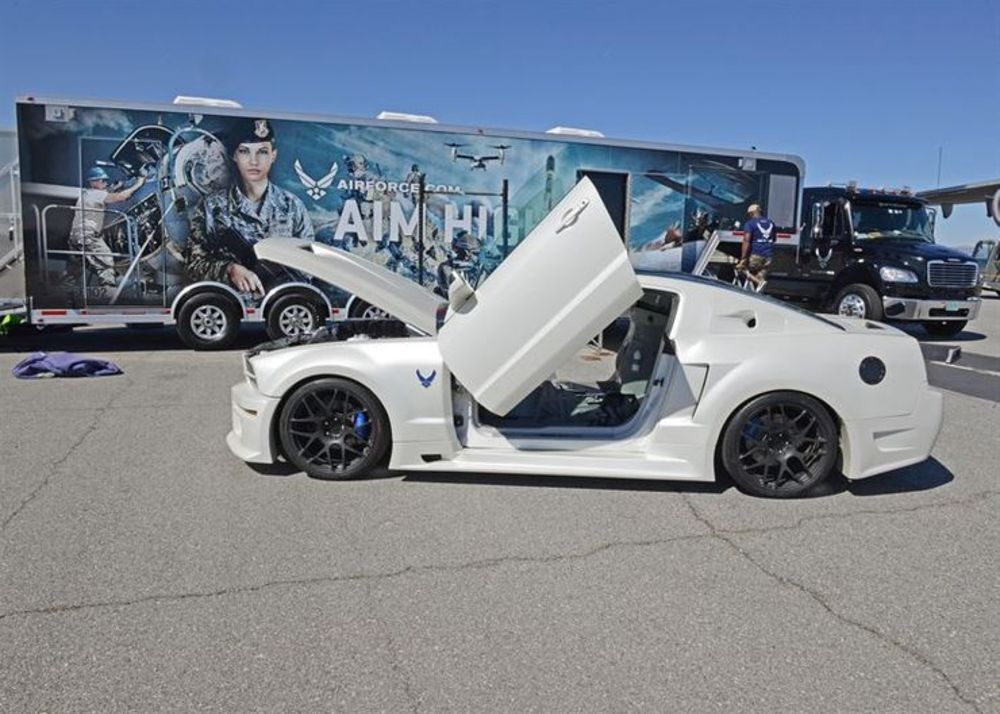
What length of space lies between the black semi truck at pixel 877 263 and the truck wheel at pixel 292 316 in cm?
848

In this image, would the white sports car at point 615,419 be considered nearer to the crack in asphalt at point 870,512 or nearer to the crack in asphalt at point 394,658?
the crack in asphalt at point 870,512

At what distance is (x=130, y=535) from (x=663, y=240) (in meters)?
9.59

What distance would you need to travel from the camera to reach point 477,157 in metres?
10.7

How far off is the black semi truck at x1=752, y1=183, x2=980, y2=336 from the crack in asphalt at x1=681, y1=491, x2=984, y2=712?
10.2 m

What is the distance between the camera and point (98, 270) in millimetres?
9531

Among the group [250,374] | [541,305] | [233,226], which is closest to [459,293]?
[541,305]

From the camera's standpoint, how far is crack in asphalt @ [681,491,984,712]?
261 cm

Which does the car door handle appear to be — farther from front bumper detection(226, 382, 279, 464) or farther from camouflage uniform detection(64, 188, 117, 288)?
camouflage uniform detection(64, 188, 117, 288)

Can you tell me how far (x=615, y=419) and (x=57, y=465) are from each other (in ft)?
12.5

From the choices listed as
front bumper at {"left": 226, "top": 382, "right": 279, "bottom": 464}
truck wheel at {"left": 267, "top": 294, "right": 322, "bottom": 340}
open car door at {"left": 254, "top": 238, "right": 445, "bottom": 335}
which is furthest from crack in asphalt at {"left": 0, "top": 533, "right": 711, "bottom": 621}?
truck wheel at {"left": 267, "top": 294, "right": 322, "bottom": 340}

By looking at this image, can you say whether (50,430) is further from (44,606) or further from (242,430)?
(44,606)

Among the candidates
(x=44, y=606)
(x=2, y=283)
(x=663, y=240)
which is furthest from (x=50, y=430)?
(x=663, y=240)

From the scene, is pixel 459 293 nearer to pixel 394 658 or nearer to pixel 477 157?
pixel 394 658

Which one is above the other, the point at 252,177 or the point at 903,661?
the point at 252,177
